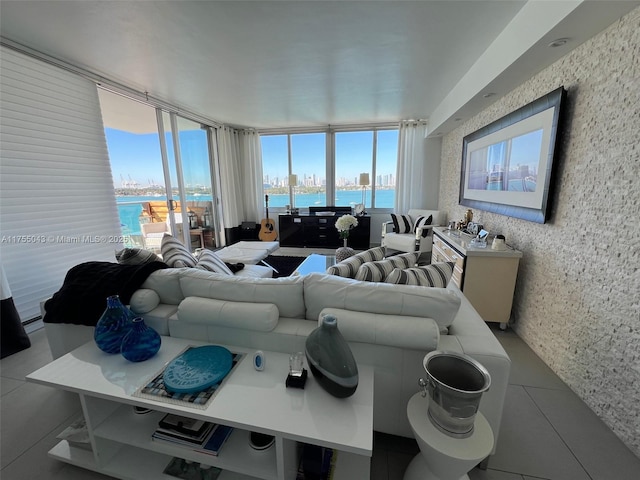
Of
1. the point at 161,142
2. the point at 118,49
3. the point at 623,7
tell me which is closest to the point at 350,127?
the point at 161,142

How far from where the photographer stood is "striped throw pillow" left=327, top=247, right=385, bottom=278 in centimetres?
152

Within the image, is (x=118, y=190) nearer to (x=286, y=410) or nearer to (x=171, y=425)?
(x=171, y=425)

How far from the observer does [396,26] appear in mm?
1979

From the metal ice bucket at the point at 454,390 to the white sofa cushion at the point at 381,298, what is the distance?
8.8 inches

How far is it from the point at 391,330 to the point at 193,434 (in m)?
0.90

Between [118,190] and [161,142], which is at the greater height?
[161,142]

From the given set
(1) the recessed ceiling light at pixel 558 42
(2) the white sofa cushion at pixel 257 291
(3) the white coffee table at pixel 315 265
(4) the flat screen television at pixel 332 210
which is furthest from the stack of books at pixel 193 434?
(4) the flat screen television at pixel 332 210

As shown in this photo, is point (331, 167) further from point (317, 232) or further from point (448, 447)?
point (448, 447)

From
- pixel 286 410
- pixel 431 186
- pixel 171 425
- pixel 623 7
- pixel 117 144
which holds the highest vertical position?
pixel 623 7

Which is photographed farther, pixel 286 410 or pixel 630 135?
pixel 630 135

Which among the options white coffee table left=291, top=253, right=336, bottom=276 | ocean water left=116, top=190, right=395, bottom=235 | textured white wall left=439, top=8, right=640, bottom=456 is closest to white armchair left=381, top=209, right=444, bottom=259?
ocean water left=116, top=190, right=395, bottom=235

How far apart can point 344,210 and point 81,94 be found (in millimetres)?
4024

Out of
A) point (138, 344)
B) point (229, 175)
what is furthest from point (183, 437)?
point (229, 175)

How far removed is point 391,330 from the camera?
3.76 ft
